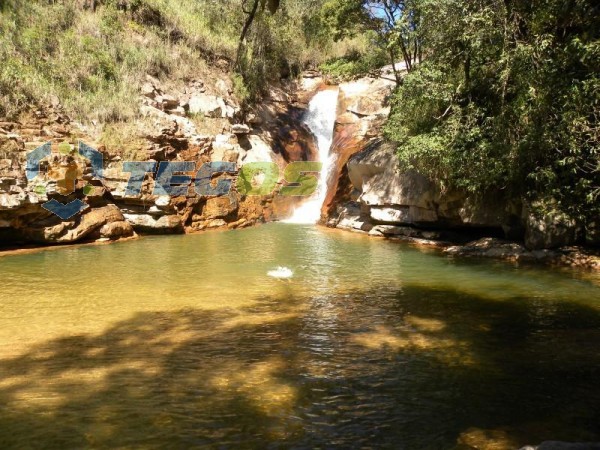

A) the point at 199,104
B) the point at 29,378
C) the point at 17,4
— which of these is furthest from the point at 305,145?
the point at 29,378

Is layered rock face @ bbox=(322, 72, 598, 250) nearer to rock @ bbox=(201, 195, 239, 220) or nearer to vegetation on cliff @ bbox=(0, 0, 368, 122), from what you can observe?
rock @ bbox=(201, 195, 239, 220)

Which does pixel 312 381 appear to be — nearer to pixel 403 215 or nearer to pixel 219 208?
pixel 403 215

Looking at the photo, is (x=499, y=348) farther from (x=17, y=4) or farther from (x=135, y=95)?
(x=17, y=4)

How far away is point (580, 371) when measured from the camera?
5.67 meters

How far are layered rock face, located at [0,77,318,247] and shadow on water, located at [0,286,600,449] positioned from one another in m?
8.76

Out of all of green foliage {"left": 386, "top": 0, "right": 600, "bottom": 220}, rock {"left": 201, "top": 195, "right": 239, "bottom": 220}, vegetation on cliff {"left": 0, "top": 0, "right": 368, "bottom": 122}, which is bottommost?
rock {"left": 201, "top": 195, "right": 239, "bottom": 220}

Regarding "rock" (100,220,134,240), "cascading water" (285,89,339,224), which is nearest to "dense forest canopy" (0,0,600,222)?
"cascading water" (285,89,339,224)

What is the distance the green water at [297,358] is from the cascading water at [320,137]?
1073 cm

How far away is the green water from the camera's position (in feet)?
14.4

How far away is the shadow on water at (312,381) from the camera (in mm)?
4301

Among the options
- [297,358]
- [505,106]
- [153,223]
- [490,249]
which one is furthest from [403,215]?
[297,358]

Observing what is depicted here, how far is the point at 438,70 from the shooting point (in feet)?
47.2

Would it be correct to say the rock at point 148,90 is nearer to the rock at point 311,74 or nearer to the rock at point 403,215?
the rock at point 403,215

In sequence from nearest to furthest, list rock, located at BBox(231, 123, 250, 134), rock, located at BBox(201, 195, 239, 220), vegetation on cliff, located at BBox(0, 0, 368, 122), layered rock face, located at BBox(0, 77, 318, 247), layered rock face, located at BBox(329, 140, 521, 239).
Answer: layered rock face, located at BBox(329, 140, 521, 239) → layered rock face, located at BBox(0, 77, 318, 247) → vegetation on cliff, located at BBox(0, 0, 368, 122) → rock, located at BBox(201, 195, 239, 220) → rock, located at BBox(231, 123, 250, 134)
